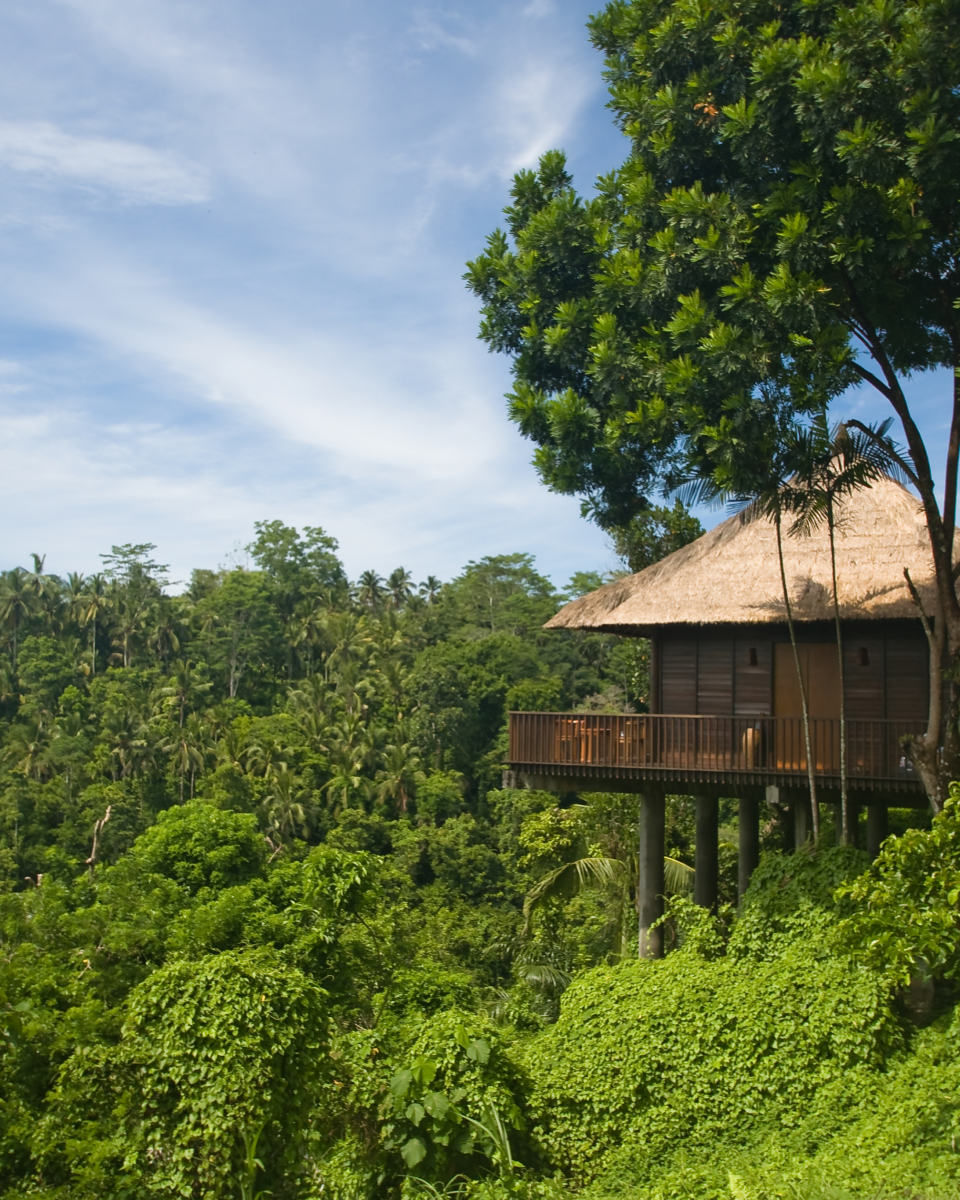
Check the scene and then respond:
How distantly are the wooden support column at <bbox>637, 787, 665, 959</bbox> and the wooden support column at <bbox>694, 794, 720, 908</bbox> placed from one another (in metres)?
1.54

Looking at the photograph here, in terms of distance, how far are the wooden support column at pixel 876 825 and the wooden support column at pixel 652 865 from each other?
2.86m

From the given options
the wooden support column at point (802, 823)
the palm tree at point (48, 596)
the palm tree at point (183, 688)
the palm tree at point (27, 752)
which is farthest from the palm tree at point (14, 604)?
the wooden support column at point (802, 823)

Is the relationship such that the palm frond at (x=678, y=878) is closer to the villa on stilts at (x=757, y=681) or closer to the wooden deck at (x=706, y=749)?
the villa on stilts at (x=757, y=681)

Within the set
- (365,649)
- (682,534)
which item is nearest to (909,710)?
(682,534)

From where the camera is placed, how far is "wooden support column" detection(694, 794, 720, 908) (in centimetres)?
1620

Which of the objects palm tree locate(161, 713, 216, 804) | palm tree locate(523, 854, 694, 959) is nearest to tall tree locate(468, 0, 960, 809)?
palm tree locate(523, 854, 694, 959)

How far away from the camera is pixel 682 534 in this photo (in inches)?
902

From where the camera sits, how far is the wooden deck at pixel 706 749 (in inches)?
500

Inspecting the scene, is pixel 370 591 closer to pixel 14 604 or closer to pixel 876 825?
pixel 14 604

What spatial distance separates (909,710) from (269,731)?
140ft

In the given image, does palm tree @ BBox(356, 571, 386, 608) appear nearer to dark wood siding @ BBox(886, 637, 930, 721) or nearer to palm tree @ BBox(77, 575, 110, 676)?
palm tree @ BBox(77, 575, 110, 676)

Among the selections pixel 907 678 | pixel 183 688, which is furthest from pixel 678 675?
pixel 183 688

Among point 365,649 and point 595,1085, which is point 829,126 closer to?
point 595,1085

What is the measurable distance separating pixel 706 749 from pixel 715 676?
6.17 ft
